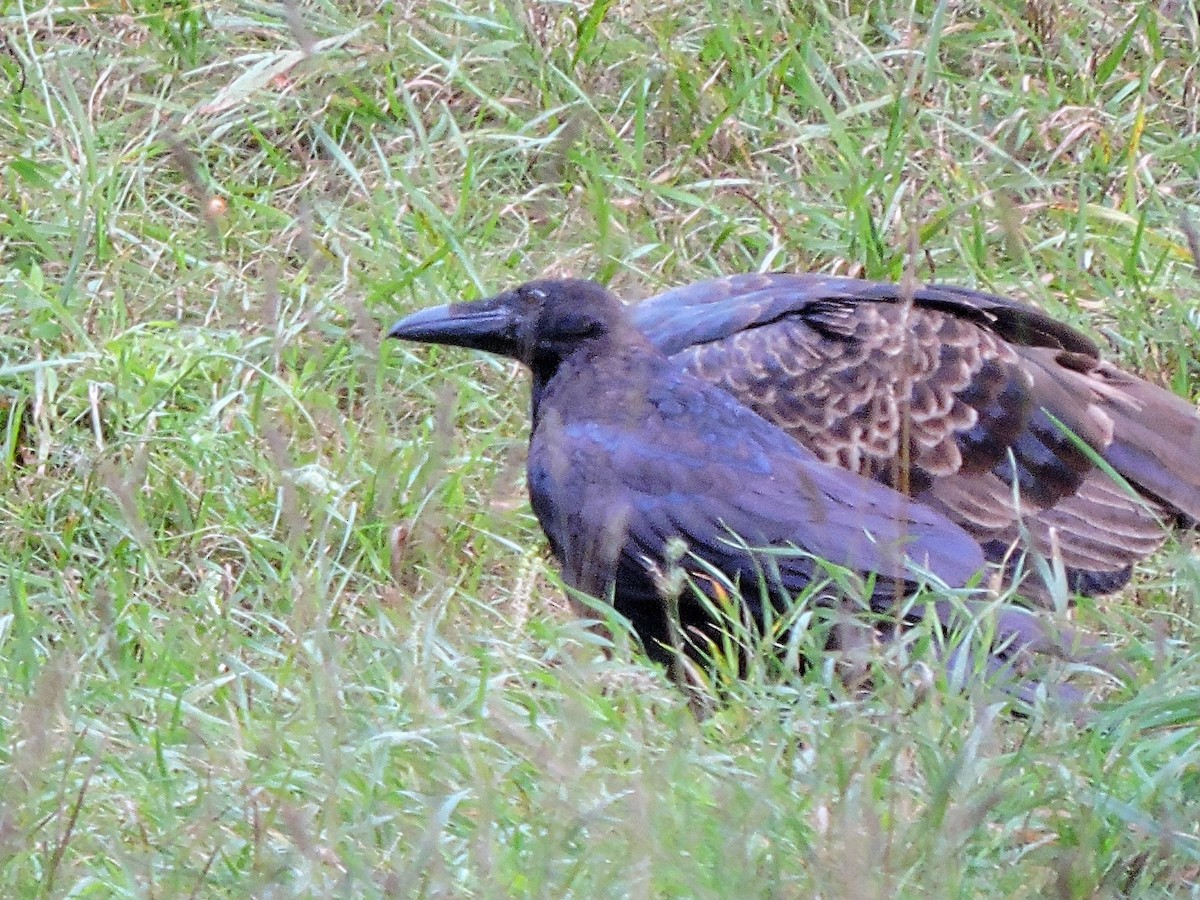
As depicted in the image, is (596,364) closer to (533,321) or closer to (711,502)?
(533,321)

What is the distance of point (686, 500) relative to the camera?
396 cm

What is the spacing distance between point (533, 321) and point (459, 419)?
1.84 feet

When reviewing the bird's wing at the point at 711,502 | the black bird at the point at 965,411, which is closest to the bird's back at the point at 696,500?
the bird's wing at the point at 711,502

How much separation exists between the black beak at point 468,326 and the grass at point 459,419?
0.26 metres

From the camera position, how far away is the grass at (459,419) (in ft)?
8.49

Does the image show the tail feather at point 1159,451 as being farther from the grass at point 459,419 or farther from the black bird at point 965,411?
the grass at point 459,419

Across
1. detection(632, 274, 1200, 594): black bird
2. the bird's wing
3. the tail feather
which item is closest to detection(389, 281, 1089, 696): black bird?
the bird's wing

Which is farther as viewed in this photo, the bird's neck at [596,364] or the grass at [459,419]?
the bird's neck at [596,364]

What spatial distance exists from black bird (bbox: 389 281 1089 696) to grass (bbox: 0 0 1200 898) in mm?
215

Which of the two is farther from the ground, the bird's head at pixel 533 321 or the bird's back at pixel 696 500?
the bird's head at pixel 533 321

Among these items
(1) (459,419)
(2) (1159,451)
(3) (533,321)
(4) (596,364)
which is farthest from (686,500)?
(2) (1159,451)

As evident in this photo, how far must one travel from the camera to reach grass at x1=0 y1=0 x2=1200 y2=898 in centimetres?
259

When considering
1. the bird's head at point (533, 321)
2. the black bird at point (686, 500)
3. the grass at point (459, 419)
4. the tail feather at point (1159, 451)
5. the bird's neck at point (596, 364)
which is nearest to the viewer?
the grass at point (459, 419)

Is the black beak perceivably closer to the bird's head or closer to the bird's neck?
the bird's head
